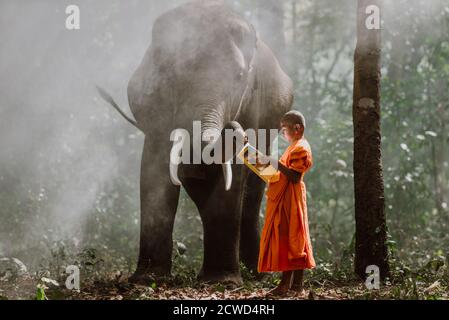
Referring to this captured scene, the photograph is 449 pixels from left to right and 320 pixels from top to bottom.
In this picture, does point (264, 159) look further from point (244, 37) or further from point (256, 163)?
point (244, 37)

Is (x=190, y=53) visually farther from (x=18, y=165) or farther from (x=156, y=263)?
(x=18, y=165)

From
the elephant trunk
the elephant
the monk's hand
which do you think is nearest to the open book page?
the monk's hand

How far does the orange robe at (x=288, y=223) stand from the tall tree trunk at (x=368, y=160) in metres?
1.12

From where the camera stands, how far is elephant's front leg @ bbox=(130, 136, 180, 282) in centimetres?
764

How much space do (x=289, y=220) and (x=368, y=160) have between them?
1.41 meters

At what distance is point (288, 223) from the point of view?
6703 mm

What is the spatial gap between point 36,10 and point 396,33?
6947 mm

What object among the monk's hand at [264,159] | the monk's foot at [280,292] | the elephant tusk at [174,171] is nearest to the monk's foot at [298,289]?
the monk's foot at [280,292]

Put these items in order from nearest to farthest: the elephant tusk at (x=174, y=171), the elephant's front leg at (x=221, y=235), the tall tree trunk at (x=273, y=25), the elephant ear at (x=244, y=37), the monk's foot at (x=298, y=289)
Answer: the monk's foot at (x=298, y=289)
the elephant tusk at (x=174, y=171)
the elephant's front leg at (x=221, y=235)
the elephant ear at (x=244, y=37)
the tall tree trunk at (x=273, y=25)

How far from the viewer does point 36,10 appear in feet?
43.0

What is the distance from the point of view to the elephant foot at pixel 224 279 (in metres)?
7.59

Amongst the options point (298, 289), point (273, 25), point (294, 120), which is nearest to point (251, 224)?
point (298, 289)

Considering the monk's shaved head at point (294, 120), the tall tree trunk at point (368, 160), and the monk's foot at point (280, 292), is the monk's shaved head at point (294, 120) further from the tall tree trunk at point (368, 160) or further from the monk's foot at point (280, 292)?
the monk's foot at point (280, 292)
